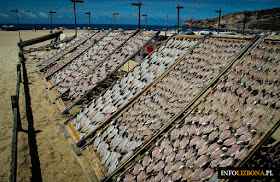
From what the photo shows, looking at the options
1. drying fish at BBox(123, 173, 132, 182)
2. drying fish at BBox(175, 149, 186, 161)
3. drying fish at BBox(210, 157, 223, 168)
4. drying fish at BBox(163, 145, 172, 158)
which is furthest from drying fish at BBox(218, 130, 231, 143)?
drying fish at BBox(123, 173, 132, 182)

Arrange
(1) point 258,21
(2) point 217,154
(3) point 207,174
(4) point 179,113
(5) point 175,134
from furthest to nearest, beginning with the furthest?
(1) point 258,21
(4) point 179,113
(5) point 175,134
(2) point 217,154
(3) point 207,174

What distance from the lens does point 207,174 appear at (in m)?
2.85

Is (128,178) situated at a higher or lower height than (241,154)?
lower

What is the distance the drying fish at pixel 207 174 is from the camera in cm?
282

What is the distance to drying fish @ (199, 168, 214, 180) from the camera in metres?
2.82

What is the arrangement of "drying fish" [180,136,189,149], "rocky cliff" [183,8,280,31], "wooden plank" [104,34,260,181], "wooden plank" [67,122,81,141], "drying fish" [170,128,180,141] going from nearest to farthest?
"drying fish" [180,136,189,149], "drying fish" [170,128,180,141], "wooden plank" [104,34,260,181], "wooden plank" [67,122,81,141], "rocky cliff" [183,8,280,31]

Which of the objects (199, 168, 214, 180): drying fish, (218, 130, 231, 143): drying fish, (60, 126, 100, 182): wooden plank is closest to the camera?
(199, 168, 214, 180): drying fish

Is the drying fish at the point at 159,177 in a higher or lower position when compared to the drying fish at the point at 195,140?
lower

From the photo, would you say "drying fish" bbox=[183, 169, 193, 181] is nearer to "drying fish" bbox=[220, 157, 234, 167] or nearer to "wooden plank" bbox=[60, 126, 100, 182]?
"drying fish" bbox=[220, 157, 234, 167]

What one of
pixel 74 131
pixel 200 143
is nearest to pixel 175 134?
pixel 200 143

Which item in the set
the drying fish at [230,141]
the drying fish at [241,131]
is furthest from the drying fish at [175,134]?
the drying fish at [241,131]

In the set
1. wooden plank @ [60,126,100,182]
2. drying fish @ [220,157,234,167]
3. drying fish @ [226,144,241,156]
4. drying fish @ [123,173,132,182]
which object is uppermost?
drying fish @ [226,144,241,156]

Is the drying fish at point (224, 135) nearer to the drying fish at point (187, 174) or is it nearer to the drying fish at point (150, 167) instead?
the drying fish at point (187, 174)

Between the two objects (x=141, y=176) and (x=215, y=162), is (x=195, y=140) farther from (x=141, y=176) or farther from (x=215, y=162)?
(x=141, y=176)
